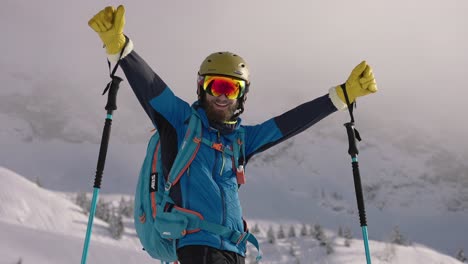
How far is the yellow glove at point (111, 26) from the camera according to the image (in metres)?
4.71

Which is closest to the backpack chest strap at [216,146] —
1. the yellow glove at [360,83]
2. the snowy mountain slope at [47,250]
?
the yellow glove at [360,83]

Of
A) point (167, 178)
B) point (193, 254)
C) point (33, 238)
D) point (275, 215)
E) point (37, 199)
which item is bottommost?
point (193, 254)

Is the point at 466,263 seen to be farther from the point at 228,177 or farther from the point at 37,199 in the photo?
the point at 228,177

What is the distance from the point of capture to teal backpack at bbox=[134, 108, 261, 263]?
4480 mm

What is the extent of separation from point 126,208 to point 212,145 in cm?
9238

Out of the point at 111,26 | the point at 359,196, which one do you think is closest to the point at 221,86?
the point at 111,26

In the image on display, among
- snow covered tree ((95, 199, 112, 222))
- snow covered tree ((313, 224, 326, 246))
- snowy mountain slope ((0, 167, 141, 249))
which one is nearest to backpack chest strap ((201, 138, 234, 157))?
snowy mountain slope ((0, 167, 141, 249))

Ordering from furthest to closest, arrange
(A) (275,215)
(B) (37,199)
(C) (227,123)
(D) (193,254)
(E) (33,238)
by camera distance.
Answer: (A) (275,215) → (B) (37,199) → (E) (33,238) → (C) (227,123) → (D) (193,254)

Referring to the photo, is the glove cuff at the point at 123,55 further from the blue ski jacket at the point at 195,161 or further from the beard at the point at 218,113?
the beard at the point at 218,113

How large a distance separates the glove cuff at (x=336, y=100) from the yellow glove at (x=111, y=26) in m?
2.20

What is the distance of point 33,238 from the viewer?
23016mm

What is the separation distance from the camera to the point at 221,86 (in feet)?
17.2

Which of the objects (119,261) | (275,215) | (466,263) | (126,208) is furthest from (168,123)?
(275,215)

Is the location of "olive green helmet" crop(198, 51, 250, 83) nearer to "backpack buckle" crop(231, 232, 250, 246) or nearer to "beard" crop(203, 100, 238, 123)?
"beard" crop(203, 100, 238, 123)
